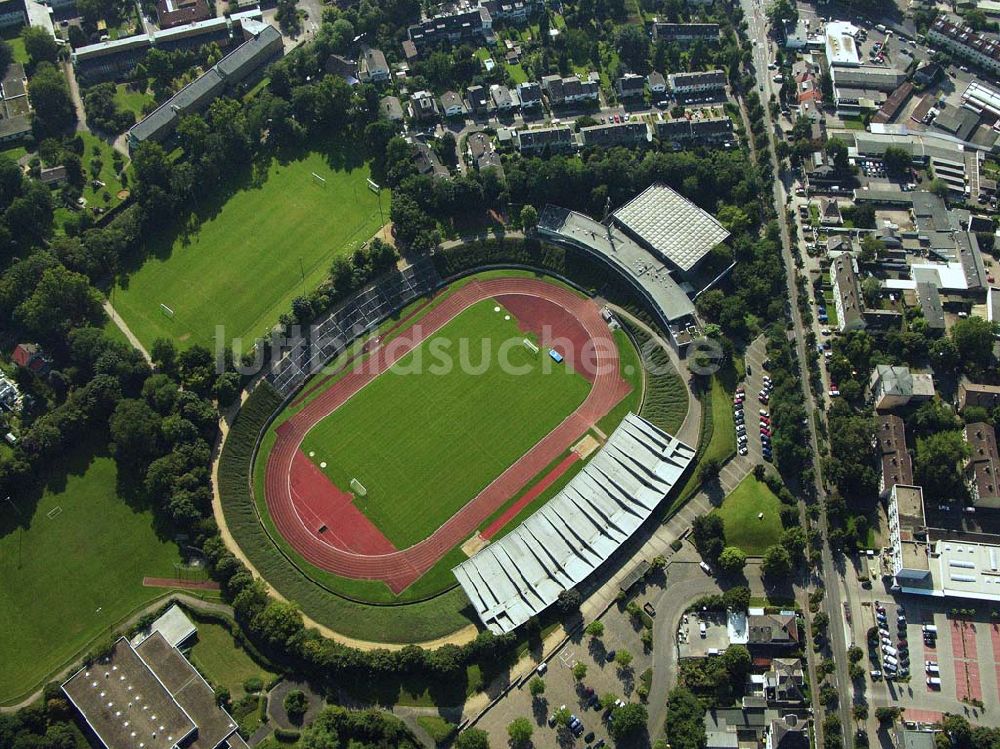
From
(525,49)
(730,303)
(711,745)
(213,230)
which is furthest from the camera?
(525,49)

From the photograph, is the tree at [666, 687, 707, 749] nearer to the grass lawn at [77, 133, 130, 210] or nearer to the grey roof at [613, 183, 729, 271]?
the grey roof at [613, 183, 729, 271]

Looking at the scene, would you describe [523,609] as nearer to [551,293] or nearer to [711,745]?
[711,745]

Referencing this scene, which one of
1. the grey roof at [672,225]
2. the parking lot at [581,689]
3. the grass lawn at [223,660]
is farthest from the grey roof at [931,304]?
the grass lawn at [223,660]

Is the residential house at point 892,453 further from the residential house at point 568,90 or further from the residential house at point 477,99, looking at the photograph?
the residential house at point 477,99

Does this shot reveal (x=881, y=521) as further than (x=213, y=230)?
No

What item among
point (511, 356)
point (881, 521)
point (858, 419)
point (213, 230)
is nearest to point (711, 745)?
point (881, 521)

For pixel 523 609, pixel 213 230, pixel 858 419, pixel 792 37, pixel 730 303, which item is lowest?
pixel 523 609

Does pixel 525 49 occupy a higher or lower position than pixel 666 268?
higher
